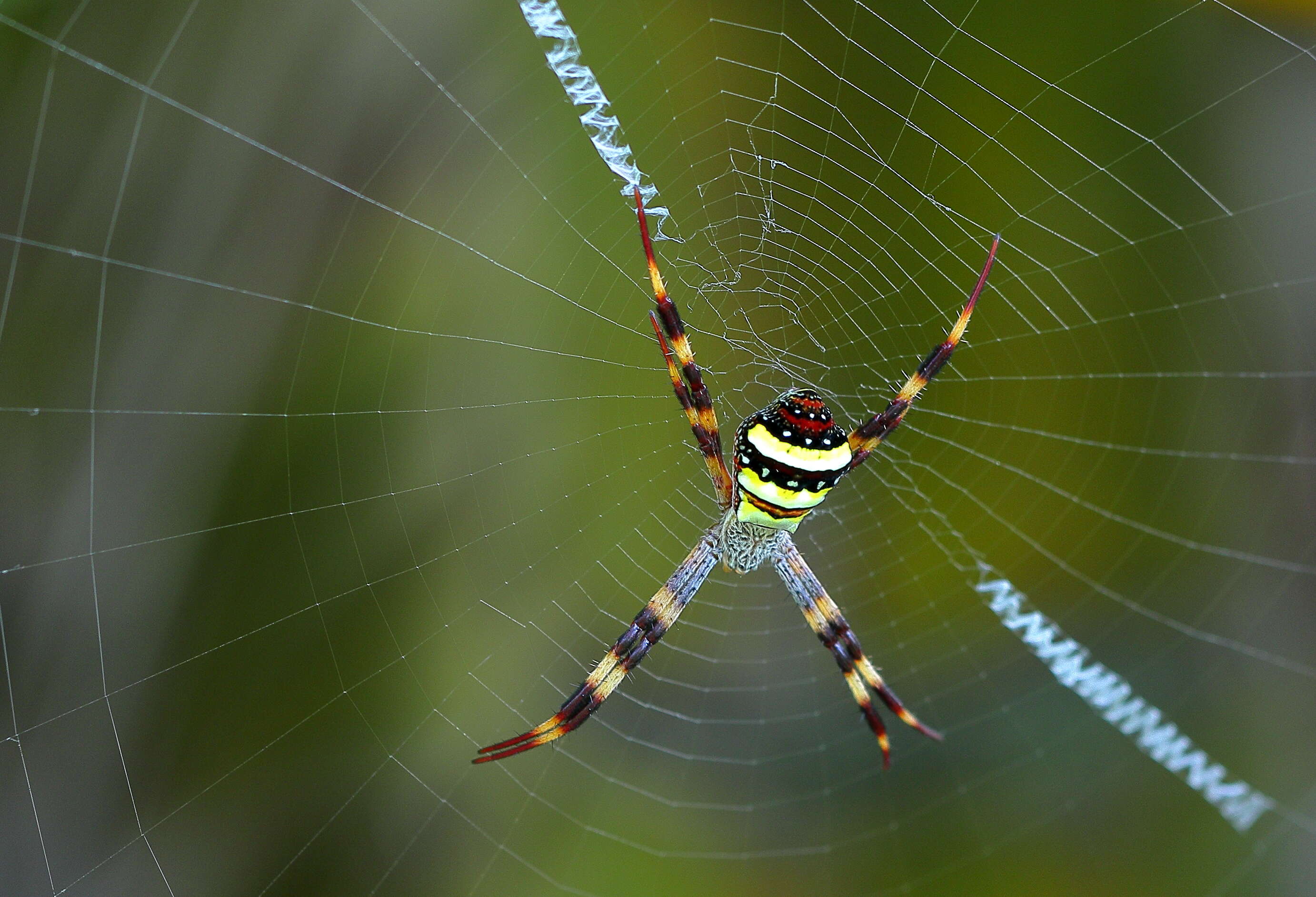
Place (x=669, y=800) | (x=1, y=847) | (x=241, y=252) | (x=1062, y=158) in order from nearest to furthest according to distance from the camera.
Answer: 1. (x=1, y=847)
2. (x=241, y=252)
3. (x=1062, y=158)
4. (x=669, y=800)

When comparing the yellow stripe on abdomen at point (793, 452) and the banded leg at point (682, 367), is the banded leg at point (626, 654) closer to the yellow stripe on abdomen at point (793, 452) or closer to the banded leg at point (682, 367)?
the banded leg at point (682, 367)

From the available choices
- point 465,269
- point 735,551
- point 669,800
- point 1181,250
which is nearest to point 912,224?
point 1181,250

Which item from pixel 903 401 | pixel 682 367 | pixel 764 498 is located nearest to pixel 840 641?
pixel 764 498

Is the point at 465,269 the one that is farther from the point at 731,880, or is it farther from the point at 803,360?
the point at 731,880

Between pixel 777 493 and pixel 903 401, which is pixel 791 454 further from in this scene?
pixel 903 401

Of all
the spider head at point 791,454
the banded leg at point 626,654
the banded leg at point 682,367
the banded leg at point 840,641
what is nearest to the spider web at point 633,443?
the banded leg at point 626,654

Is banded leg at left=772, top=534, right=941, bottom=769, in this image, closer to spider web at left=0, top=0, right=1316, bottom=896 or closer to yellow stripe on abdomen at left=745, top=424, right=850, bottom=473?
spider web at left=0, top=0, right=1316, bottom=896
